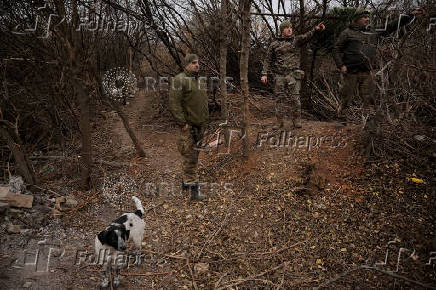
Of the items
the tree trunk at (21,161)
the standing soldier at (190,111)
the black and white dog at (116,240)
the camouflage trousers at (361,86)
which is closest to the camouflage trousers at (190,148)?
the standing soldier at (190,111)

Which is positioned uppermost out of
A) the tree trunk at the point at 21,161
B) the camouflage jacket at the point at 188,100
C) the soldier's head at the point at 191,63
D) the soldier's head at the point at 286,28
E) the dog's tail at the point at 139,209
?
the soldier's head at the point at 286,28

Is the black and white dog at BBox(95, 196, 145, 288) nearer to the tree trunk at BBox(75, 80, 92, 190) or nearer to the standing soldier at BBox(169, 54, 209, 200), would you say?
the standing soldier at BBox(169, 54, 209, 200)

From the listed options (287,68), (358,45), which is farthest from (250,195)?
(358,45)

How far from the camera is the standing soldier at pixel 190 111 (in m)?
3.73

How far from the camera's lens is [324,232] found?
3.40 meters

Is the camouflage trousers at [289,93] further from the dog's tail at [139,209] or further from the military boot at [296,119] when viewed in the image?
the dog's tail at [139,209]

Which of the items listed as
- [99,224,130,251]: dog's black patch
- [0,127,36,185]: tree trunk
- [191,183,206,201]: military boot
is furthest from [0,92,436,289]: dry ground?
[99,224,130,251]: dog's black patch

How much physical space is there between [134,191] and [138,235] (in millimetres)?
1724

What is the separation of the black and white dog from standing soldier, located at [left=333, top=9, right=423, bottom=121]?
3948 mm

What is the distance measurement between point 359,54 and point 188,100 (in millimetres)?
3016

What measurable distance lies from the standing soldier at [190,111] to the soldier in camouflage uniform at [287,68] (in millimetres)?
1609

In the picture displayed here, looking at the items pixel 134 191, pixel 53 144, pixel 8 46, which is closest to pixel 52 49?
pixel 8 46

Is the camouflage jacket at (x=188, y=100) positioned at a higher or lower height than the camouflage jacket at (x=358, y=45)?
lower

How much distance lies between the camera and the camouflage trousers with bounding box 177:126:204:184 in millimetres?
4062
